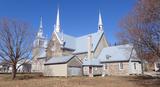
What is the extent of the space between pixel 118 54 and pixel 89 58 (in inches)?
297

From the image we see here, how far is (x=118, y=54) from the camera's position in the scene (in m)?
50.6

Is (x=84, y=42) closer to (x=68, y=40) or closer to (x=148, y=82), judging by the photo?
(x=68, y=40)

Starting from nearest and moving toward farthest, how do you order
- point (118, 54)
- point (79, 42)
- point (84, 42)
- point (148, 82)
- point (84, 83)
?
point (84, 83) < point (148, 82) < point (118, 54) < point (84, 42) < point (79, 42)

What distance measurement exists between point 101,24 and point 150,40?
4617 centimetres

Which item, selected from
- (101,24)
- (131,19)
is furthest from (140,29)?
(101,24)

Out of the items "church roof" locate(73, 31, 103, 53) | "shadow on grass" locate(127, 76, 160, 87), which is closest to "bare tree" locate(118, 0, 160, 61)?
"shadow on grass" locate(127, 76, 160, 87)

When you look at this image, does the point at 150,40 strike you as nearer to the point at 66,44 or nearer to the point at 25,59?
the point at 25,59

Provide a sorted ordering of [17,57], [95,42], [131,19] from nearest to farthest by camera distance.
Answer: [131,19], [17,57], [95,42]

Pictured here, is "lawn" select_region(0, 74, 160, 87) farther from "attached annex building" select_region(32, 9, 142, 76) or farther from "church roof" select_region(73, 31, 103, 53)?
"church roof" select_region(73, 31, 103, 53)

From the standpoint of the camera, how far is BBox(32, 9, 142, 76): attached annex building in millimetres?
47594

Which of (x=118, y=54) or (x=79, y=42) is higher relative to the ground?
(x=79, y=42)

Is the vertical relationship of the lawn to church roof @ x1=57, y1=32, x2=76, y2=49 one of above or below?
below

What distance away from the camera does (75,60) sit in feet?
162

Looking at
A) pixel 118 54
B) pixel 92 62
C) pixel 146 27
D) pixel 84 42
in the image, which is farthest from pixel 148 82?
pixel 84 42
